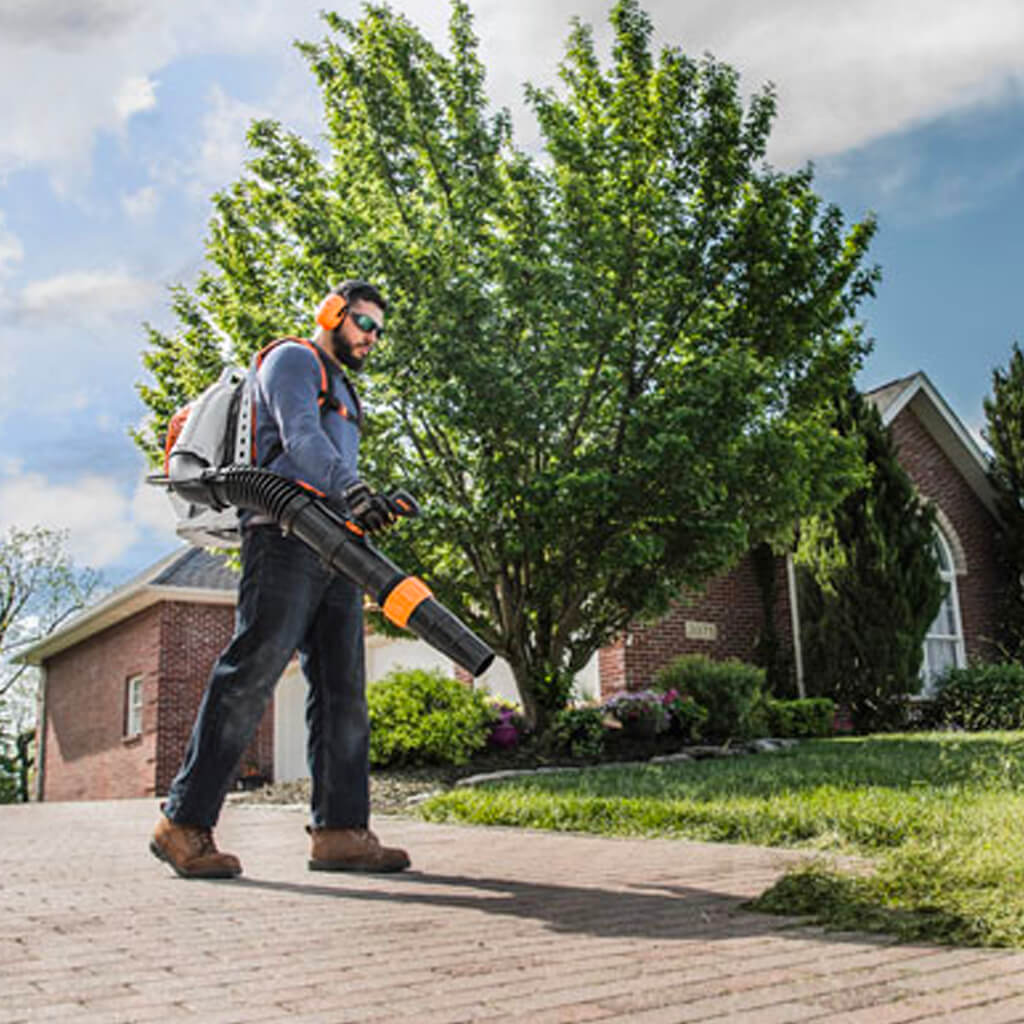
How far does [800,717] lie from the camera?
1441 cm

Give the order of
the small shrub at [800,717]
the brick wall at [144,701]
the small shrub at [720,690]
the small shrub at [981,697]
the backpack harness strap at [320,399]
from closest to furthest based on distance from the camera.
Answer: the backpack harness strap at [320,399] < the small shrub at [720,690] < the small shrub at [800,717] < the small shrub at [981,697] < the brick wall at [144,701]

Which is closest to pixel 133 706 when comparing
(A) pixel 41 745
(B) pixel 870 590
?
(A) pixel 41 745

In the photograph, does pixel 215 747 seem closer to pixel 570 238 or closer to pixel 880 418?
pixel 570 238

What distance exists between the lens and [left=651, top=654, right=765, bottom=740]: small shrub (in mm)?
12977

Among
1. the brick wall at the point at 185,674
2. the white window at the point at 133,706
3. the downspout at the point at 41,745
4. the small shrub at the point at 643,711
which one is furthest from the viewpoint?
the downspout at the point at 41,745

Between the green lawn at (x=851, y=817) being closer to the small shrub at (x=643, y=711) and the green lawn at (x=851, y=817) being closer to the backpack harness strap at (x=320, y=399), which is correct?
the small shrub at (x=643, y=711)

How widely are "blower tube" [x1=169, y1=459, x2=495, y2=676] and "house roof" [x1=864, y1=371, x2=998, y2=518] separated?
1582 centimetres

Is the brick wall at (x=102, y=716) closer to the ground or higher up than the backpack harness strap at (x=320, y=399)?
closer to the ground

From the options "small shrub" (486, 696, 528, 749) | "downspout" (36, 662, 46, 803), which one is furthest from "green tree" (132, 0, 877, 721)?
"downspout" (36, 662, 46, 803)

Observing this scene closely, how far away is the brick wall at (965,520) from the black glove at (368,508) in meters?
16.3

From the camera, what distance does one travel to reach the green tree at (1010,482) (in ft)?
62.4

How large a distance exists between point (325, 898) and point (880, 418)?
14147 millimetres

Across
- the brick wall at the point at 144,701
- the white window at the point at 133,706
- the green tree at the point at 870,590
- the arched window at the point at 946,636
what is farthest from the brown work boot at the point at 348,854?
the white window at the point at 133,706

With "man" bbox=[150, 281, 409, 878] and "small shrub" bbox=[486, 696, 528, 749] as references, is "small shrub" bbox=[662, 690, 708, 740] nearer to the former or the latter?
"small shrub" bbox=[486, 696, 528, 749]
